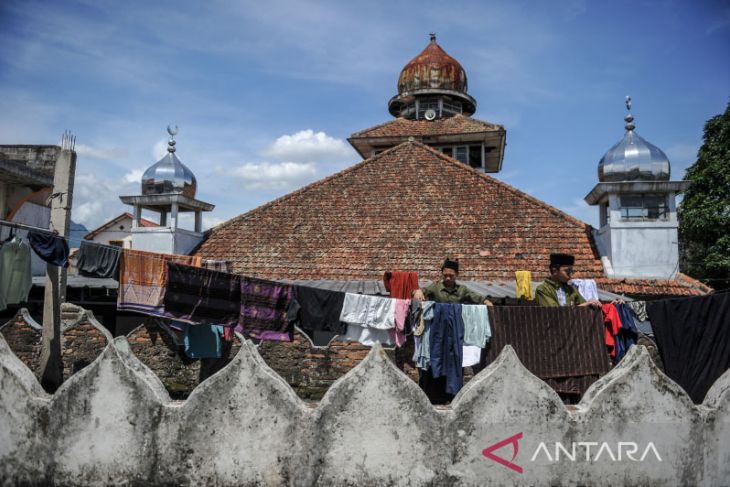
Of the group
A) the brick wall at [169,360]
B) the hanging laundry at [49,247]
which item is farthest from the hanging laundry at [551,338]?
the brick wall at [169,360]

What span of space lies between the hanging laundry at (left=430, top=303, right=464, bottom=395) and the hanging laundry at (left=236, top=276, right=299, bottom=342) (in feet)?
5.74

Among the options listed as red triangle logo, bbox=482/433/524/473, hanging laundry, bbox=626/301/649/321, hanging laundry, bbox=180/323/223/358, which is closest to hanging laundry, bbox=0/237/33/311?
hanging laundry, bbox=180/323/223/358

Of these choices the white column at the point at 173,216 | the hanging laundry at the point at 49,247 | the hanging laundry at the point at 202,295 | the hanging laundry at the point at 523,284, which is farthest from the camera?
the white column at the point at 173,216

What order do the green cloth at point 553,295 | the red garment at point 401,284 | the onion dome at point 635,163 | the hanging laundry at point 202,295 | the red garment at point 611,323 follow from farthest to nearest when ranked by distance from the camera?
1. the onion dome at point 635,163
2. the red garment at point 401,284
3. the hanging laundry at point 202,295
4. the green cloth at point 553,295
5. the red garment at point 611,323

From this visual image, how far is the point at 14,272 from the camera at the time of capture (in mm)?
7121

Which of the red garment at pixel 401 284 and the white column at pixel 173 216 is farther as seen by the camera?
the white column at pixel 173 216

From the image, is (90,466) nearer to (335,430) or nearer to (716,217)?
(335,430)

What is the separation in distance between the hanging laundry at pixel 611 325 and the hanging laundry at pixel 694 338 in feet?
1.85

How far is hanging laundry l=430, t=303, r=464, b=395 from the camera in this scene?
18.3ft

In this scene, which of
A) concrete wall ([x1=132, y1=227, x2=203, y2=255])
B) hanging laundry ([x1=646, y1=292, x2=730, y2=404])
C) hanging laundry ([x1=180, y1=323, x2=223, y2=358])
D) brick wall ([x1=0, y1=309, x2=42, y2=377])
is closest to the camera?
hanging laundry ([x1=646, y1=292, x2=730, y2=404])

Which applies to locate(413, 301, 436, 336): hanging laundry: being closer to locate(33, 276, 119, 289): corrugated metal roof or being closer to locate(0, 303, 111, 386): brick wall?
locate(0, 303, 111, 386): brick wall

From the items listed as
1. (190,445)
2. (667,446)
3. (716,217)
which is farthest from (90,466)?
(716,217)

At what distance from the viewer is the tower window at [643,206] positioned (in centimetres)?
1185

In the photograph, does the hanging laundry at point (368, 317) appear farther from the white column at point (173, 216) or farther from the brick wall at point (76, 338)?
the white column at point (173, 216)
